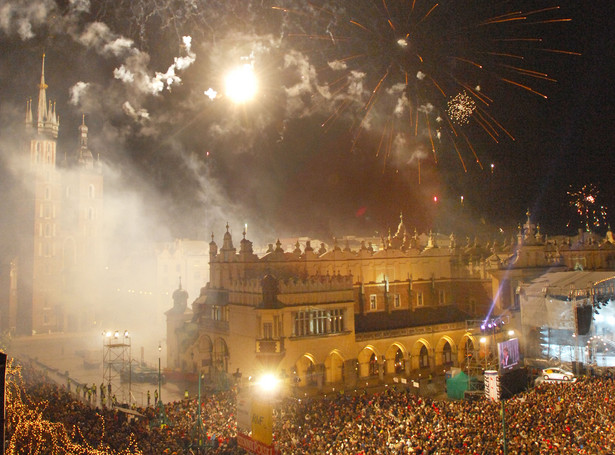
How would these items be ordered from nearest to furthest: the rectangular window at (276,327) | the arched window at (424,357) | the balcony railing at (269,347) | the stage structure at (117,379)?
the balcony railing at (269,347) < the rectangular window at (276,327) < the stage structure at (117,379) < the arched window at (424,357)

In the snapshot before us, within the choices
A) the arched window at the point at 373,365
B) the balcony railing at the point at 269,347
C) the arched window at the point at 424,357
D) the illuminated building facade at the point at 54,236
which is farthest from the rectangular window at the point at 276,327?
the illuminated building facade at the point at 54,236

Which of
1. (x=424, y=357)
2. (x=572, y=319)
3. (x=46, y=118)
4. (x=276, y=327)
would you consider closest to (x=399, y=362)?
(x=424, y=357)

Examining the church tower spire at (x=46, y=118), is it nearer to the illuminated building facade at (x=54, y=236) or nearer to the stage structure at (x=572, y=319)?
the illuminated building facade at (x=54, y=236)

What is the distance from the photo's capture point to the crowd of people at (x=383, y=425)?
21656 mm

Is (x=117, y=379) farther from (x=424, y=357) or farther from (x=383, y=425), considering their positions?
(x=383, y=425)

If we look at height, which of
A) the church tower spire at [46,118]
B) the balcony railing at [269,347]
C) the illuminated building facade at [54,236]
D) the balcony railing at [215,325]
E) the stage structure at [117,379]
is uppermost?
the church tower spire at [46,118]

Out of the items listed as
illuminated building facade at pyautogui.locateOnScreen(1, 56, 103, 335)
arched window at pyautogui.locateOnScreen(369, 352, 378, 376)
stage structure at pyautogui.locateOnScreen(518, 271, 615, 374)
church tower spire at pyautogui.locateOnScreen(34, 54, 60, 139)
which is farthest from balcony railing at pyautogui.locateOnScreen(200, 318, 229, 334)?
church tower spire at pyautogui.locateOnScreen(34, 54, 60, 139)

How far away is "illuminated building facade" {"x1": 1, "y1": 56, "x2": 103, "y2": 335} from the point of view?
74.1 m

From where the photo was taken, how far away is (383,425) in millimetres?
24594

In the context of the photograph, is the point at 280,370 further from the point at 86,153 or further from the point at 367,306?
the point at 86,153

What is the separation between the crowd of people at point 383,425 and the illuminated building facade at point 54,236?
157ft

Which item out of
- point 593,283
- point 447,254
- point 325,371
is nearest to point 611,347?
point 593,283

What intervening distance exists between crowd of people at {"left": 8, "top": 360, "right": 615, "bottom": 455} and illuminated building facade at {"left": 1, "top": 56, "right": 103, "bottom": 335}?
157 feet

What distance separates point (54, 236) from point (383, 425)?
65.0m
